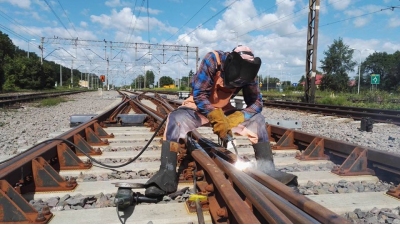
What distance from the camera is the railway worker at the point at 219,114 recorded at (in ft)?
9.73

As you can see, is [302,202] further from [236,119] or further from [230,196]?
[236,119]

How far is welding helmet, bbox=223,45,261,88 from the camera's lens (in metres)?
2.98

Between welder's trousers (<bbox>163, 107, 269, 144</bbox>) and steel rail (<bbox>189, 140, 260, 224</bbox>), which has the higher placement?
welder's trousers (<bbox>163, 107, 269, 144</bbox>)

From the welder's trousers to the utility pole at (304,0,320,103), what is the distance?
675 inches

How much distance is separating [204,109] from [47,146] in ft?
5.64

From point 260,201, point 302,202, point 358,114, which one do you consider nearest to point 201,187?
point 260,201

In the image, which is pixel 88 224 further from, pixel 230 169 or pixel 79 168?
pixel 79 168

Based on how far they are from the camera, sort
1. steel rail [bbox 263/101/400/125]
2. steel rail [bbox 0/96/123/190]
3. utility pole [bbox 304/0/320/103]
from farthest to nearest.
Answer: utility pole [bbox 304/0/320/103] < steel rail [bbox 263/101/400/125] < steel rail [bbox 0/96/123/190]

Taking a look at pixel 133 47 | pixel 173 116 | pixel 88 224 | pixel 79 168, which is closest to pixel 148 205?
pixel 88 224

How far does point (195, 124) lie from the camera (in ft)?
11.2

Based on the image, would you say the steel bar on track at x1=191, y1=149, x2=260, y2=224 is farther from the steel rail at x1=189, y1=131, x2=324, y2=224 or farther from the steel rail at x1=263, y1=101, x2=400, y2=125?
the steel rail at x1=263, y1=101, x2=400, y2=125

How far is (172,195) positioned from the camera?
2.84m

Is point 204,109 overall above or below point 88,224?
above

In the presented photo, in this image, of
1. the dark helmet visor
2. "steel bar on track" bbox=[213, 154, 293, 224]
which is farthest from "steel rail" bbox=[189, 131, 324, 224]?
the dark helmet visor
